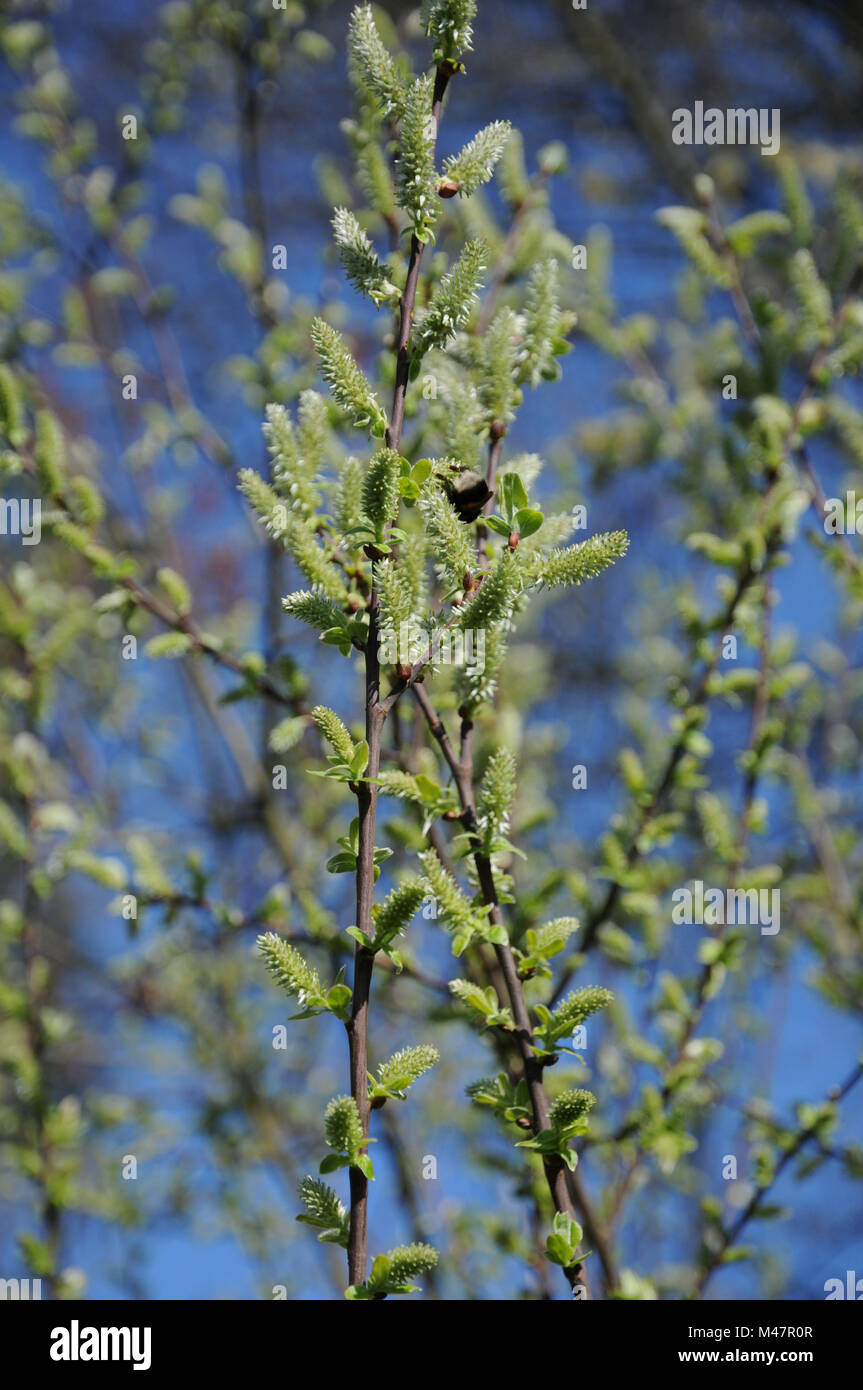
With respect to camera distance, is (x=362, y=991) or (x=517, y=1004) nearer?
(x=362, y=991)

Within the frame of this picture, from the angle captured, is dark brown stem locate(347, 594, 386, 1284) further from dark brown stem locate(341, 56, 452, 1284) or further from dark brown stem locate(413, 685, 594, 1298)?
dark brown stem locate(413, 685, 594, 1298)

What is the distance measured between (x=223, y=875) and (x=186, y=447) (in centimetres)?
154

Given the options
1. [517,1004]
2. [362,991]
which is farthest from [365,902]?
[517,1004]

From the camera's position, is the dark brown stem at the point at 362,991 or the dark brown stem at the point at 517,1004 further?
the dark brown stem at the point at 517,1004

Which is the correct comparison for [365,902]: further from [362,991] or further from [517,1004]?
[517,1004]

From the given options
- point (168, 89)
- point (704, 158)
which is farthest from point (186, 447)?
point (704, 158)

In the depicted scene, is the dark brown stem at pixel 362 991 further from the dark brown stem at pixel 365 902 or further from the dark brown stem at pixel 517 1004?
the dark brown stem at pixel 517 1004

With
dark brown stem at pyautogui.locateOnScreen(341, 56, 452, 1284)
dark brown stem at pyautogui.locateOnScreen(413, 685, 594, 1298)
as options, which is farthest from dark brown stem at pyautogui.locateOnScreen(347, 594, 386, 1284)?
dark brown stem at pyautogui.locateOnScreen(413, 685, 594, 1298)

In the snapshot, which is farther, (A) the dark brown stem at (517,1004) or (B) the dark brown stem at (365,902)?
(A) the dark brown stem at (517,1004)

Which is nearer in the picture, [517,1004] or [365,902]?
[365,902]

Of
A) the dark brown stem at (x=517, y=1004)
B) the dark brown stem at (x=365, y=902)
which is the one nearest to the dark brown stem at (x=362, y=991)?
the dark brown stem at (x=365, y=902)

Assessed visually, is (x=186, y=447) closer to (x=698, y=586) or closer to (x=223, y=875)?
(x=223, y=875)
